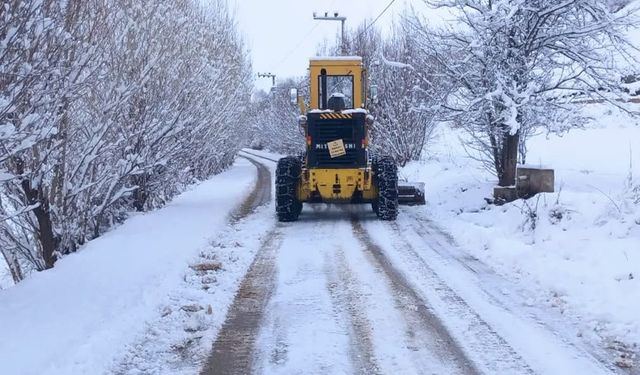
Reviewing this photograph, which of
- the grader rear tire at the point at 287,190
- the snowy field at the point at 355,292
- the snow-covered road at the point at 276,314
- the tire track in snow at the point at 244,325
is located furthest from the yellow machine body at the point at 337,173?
the tire track in snow at the point at 244,325

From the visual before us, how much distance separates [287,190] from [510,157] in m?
4.94

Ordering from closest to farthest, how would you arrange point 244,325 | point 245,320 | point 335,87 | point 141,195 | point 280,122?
1. point 244,325
2. point 245,320
3. point 335,87
4. point 141,195
5. point 280,122

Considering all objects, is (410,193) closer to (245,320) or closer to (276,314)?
(276,314)

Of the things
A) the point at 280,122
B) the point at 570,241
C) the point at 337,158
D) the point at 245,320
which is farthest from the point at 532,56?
the point at 280,122

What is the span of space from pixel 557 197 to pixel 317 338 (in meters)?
Result: 6.39

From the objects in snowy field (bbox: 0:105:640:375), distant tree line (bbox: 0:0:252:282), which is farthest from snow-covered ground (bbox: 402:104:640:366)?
distant tree line (bbox: 0:0:252:282)

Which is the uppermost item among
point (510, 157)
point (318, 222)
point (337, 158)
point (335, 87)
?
point (335, 87)

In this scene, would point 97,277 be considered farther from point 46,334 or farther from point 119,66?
point 119,66

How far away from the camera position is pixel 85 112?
9.53 m

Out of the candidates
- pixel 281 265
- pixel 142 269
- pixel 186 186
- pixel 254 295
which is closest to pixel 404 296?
pixel 254 295

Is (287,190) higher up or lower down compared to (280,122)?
lower down

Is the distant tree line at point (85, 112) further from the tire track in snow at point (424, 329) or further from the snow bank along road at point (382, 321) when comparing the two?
the tire track in snow at point (424, 329)

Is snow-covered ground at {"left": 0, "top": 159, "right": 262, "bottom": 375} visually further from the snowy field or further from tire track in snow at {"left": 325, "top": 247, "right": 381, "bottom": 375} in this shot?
tire track in snow at {"left": 325, "top": 247, "right": 381, "bottom": 375}

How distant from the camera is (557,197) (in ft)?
34.1
